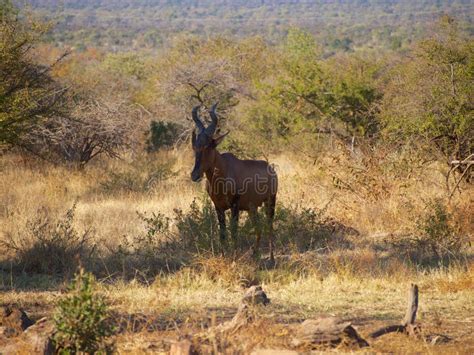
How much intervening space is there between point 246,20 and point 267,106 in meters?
113

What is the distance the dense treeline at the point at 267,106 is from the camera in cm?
1559

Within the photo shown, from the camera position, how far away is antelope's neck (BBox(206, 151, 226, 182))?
465 inches

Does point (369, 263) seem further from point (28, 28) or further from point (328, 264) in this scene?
point (28, 28)

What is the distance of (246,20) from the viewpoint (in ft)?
436

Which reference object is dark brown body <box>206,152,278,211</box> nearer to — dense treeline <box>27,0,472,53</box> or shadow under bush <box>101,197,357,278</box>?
shadow under bush <box>101,197,357,278</box>

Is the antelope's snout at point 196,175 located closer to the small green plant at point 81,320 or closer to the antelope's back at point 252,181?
the antelope's back at point 252,181

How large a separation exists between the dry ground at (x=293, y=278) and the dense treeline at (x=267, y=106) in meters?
1.21

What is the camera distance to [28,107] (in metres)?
13.8

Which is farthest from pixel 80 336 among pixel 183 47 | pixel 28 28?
pixel 183 47

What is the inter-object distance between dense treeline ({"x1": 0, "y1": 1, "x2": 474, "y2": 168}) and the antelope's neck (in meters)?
2.87

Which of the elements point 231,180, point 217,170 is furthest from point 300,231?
point 217,170

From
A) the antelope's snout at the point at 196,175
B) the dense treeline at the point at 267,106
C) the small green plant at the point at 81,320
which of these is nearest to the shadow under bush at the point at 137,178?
the dense treeline at the point at 267,106

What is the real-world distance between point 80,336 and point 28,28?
13522 mm

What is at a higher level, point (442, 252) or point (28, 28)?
point (28, 28)
